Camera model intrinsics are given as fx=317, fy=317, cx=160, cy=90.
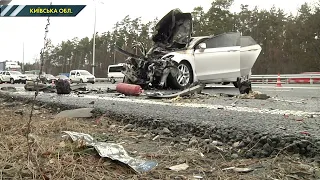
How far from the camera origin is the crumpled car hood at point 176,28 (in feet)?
27.1

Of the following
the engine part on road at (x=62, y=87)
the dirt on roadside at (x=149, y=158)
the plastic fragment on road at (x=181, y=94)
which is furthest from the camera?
the engine part on road at (x=62, y=87)

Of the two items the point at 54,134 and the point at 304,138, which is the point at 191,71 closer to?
the point at 54,134

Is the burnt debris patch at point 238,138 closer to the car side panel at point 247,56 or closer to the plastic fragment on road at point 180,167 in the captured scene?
the plastic fragment on road at point 180,167

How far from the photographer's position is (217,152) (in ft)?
7.53

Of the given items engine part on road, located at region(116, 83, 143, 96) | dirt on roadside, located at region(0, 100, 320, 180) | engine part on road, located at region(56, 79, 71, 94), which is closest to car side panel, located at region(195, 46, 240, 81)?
engine part on road, located at region(116, 83, 143, 96)

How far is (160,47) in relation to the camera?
337 inches

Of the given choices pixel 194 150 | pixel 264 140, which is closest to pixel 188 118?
pixel 194 150

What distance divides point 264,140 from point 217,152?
1.12 ft

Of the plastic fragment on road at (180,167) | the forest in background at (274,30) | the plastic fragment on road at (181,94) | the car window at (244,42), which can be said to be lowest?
the plastic fragment on road at (180,167)

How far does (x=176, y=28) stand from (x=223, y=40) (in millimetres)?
1298

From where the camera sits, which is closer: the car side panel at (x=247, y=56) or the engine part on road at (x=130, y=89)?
the engine part on road at (x=130, y=89)

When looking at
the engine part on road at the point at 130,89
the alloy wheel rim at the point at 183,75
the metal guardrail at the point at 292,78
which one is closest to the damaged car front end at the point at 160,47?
the alloy wheel rim at the point at 183,75

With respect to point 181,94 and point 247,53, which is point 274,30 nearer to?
point 247,53

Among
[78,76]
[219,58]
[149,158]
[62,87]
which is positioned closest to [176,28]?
[219,58]
